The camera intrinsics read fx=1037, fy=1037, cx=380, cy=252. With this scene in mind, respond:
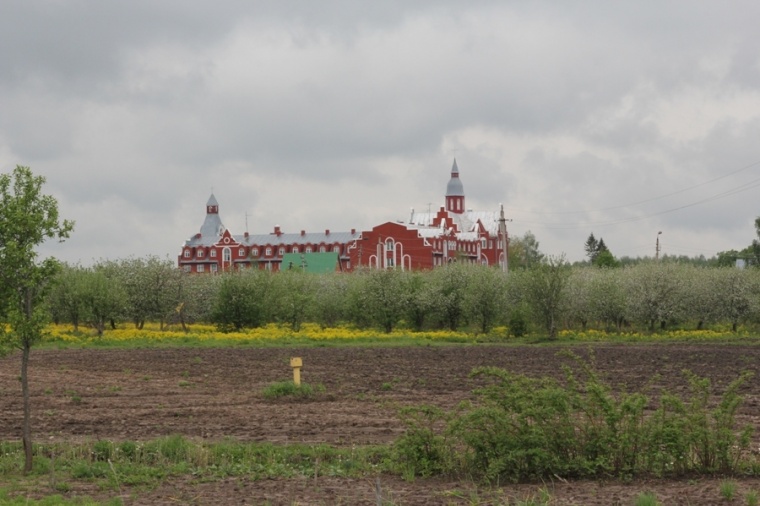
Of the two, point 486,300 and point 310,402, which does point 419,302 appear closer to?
point 486,300

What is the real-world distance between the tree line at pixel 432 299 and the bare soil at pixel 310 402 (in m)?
18.1

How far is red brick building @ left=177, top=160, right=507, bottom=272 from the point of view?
12638 cm

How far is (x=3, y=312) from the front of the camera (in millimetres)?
17641

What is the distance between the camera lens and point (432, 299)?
69.0m

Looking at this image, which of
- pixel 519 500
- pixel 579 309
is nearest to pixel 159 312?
pixel 579 309

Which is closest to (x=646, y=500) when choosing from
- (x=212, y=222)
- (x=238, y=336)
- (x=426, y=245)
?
(x=238, y=336)

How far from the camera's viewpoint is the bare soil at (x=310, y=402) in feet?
48.9

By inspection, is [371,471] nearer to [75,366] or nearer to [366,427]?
[366,427]

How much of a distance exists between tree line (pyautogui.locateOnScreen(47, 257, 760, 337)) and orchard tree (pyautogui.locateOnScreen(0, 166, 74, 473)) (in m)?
46.8

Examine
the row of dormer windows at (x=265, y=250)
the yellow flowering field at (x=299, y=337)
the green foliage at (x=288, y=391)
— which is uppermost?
the row of dormer windows at (x=265, y=250)

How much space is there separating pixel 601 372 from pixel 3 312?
22058 mm

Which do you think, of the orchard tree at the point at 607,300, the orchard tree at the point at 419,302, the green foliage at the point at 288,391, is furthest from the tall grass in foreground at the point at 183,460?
the orchard tree at the point at 607,300

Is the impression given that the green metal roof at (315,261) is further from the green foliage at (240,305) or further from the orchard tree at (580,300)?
the green foliage at (240,305)

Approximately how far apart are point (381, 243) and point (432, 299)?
191 ft
